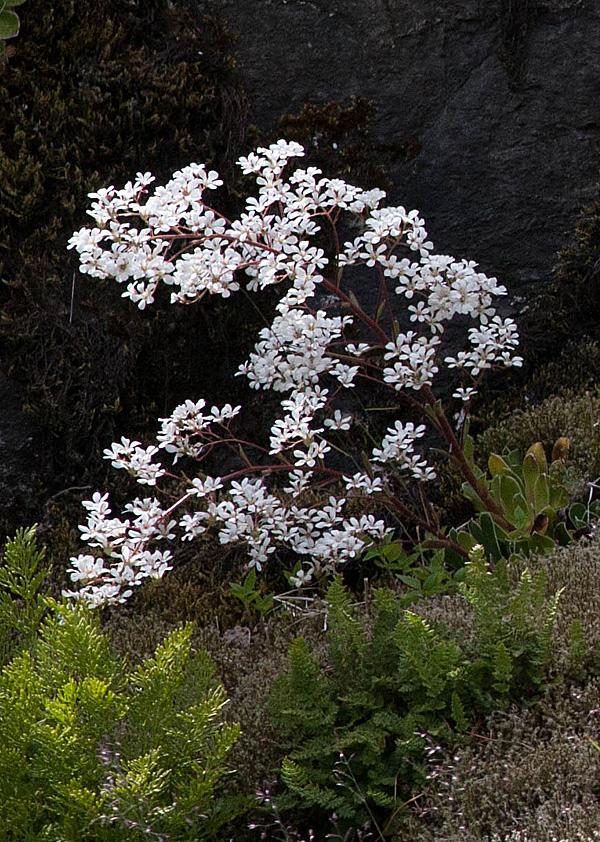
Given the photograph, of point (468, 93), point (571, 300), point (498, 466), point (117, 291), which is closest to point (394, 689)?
point (498, 466)

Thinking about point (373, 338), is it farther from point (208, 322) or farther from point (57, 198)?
point (57, 198)

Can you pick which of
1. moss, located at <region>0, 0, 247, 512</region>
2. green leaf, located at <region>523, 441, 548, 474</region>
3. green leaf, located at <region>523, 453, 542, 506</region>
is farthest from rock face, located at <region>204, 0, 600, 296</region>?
green leaf, located at <region>523, 453, 542, 506</region>

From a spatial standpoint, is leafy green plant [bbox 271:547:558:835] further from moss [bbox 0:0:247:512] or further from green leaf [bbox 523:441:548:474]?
moss [bbox 0:0:247:512]

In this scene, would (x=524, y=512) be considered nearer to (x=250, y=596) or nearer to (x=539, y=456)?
(x=539, y=456)

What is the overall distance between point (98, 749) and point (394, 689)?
73 centimetres

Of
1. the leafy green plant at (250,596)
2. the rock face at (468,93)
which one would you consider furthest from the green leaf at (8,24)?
the leafy green plant at (250,596)

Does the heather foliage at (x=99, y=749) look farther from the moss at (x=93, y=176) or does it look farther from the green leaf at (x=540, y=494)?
the moss at (x=93, y=176)

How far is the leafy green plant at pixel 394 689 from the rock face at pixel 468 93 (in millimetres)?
2413

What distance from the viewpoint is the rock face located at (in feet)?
14.3

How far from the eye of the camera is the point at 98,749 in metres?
1.92

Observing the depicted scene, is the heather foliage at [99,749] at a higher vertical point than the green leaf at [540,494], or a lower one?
lower

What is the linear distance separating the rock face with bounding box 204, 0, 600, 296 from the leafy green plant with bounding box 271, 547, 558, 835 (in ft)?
7.92

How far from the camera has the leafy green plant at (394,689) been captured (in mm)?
2117

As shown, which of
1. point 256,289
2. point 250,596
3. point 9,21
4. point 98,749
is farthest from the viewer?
point 9,21
